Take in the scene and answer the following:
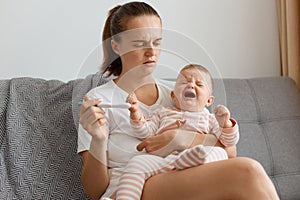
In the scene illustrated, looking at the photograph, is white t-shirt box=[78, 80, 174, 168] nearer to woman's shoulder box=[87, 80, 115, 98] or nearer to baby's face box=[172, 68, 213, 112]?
woman's shoulder box=[87, 80, 115, 98]

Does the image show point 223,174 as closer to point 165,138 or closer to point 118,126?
point 165,138

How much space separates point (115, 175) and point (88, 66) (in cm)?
32

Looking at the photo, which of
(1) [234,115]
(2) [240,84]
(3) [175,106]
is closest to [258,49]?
(2) [240,84]

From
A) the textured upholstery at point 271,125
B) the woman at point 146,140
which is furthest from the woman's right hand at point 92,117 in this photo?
the textured upholstery at point 271,125

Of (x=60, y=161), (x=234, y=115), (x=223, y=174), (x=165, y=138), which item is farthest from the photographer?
(x=234, y=115)

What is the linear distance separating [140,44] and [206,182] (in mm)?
405

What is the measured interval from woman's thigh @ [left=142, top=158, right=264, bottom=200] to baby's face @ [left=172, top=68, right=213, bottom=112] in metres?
0.20

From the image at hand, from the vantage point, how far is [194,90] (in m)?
1.45

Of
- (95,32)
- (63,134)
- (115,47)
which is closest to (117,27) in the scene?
(115,47)

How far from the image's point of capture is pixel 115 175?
58.7 inches

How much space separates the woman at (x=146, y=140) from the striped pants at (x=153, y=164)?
0.02 m

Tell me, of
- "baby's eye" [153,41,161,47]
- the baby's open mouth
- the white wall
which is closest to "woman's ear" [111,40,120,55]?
"baby's eye" [153,41,161,47]

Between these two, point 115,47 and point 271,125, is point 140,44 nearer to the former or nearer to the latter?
point 115,47

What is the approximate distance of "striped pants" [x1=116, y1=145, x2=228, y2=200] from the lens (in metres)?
1.33
